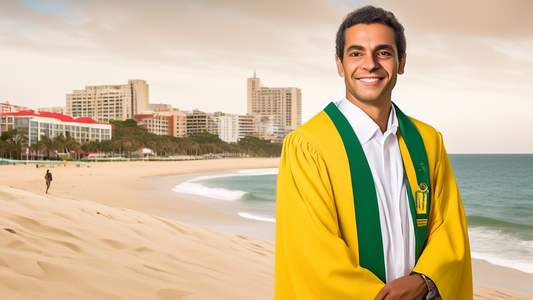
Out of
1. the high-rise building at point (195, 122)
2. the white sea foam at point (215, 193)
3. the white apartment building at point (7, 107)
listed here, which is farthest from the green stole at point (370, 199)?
the high-rise building at point (195, 122)

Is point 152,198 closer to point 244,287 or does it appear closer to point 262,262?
point 262,262

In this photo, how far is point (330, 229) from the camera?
1326 millimetres

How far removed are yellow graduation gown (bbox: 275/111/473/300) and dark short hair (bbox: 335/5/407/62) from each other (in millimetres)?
298

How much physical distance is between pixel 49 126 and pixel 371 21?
59874 mm

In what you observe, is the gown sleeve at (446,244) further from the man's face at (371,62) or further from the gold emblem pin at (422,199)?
the man's face at (371,62)

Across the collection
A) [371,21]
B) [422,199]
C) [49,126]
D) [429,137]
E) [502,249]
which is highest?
[49,126]

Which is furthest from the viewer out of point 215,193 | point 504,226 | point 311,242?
point 215,193

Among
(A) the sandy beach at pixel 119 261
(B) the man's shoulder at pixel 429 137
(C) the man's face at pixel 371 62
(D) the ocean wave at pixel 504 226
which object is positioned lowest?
(D) the ocean wave at pixel 504 226

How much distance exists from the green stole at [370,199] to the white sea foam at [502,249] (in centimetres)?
729

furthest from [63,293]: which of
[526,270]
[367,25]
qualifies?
[526,270]

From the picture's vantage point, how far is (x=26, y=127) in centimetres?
5088

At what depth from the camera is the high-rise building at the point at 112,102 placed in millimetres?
108438

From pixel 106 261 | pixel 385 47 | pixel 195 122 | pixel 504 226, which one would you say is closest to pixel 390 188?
pixel 385 47

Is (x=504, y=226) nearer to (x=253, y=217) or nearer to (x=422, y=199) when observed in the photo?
(x=253, y=217)
